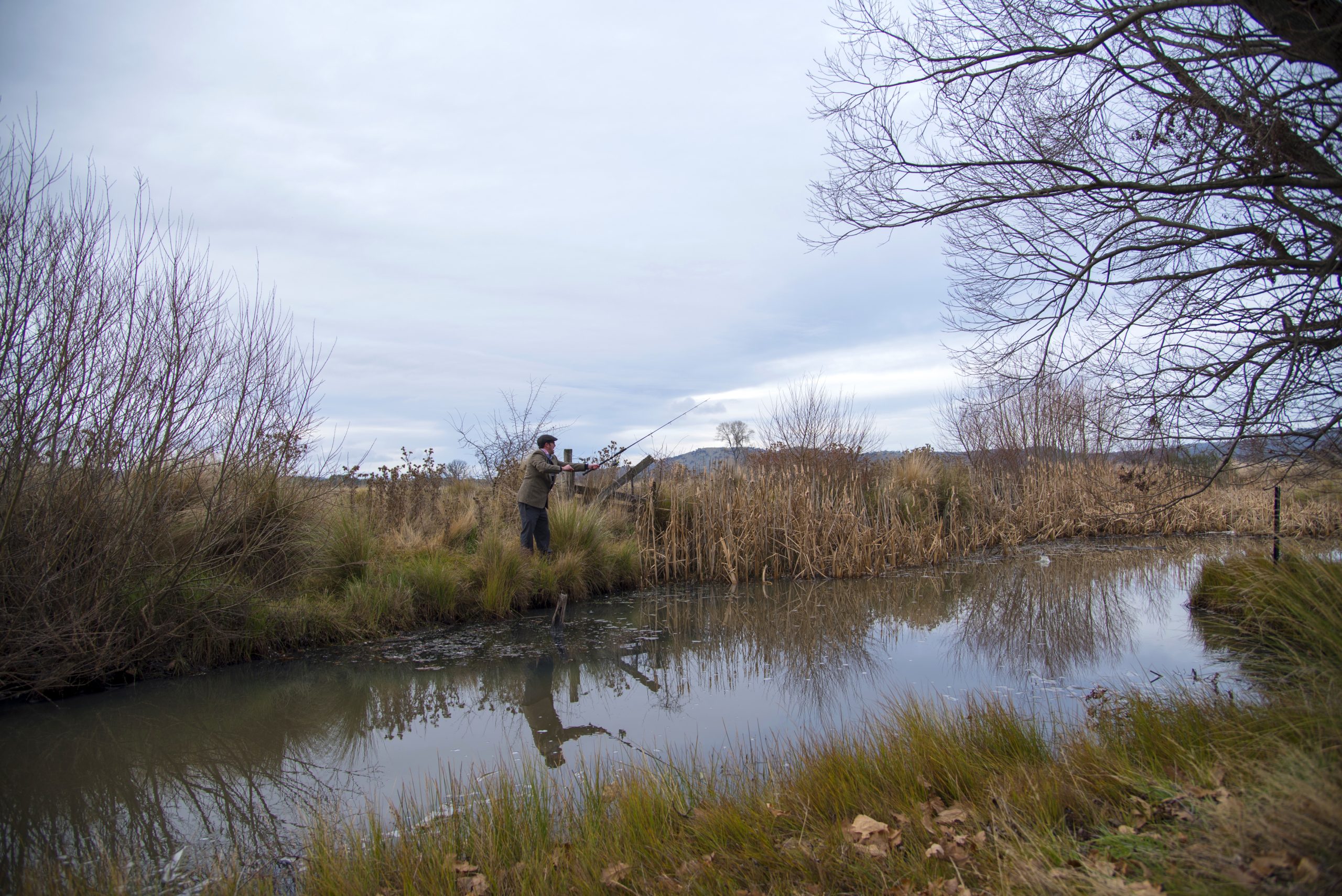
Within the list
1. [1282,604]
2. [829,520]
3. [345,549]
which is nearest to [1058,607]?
[829,520]

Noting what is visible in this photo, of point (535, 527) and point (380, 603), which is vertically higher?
point (535, 527)

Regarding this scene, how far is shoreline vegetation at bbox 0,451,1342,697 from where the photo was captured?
22.5 ft

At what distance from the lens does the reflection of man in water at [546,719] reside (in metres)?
5.25

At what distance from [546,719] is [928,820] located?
3568 millimetres

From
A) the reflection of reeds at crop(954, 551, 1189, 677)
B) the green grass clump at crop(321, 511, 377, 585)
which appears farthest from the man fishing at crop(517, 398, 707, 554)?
the reflection of reeds at crop(954, 551, 1189, 677)

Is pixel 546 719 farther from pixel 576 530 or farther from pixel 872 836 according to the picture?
pixel 576 530

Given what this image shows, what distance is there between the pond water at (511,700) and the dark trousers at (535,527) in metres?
1.33

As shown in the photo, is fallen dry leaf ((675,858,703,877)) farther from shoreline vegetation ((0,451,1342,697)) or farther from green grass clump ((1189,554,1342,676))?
shoreline vegetation ((0,451,1342,697))

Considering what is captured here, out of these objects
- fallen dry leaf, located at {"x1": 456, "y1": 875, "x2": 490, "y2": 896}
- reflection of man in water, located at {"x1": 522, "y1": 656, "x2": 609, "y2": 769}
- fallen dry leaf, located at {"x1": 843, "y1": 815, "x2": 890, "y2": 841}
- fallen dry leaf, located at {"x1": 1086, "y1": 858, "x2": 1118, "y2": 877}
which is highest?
fallen dry leaf, located at {"x1": 1086, "y1": 858, "x2": 1118, "y2": 877}

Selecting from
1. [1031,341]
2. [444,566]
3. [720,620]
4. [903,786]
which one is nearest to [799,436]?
[720,620]

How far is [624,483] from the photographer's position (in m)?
14.7

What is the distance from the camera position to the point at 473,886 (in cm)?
295

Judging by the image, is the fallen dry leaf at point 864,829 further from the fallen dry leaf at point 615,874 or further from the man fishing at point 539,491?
the man fishing at point 539,491

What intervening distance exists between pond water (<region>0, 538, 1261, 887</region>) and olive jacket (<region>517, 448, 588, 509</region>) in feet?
5.72
